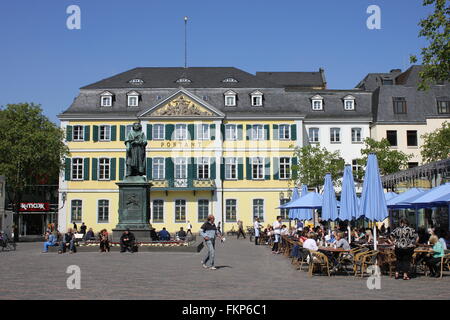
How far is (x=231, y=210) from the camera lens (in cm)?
4853

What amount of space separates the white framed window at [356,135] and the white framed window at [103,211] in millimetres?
22123

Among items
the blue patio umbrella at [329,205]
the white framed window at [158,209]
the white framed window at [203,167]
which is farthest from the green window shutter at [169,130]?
the blue patio umbrella at [329,205]

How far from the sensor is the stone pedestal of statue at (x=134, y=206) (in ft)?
80.7

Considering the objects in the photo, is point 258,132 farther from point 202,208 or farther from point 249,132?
point 202,208

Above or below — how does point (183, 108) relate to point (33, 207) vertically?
above

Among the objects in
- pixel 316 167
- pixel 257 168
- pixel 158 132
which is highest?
pixel 158 132

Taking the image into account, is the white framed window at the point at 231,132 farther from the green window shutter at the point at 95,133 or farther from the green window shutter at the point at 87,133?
the green window shutter at the point at 87,133

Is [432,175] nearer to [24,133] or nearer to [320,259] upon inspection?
[320,259]

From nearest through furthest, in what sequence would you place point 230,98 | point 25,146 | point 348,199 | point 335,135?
1. point 348,199
2. point 25,146
3. point 230,98
4. point 335,135

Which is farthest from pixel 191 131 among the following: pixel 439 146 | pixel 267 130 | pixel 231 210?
pixel 439 146

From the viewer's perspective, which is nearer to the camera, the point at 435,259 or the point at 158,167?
the point at 435,259

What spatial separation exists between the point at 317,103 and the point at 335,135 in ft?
11.1
